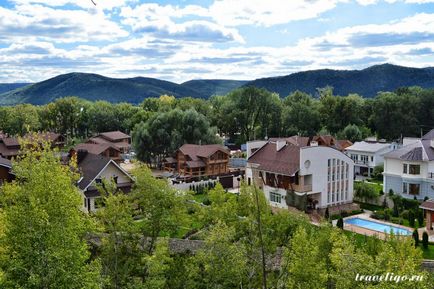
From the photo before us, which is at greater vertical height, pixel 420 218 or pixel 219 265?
pixel 219 265

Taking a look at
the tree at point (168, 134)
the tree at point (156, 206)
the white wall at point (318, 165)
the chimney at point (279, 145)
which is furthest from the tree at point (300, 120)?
the tree at point (156, 206)

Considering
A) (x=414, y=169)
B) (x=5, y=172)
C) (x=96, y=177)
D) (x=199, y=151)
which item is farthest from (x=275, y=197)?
(x=5, y=172)

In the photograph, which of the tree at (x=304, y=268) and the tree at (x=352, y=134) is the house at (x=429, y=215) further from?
the tree at (x=352, y=134)

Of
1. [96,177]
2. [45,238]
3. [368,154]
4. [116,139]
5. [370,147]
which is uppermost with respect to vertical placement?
[45,238]

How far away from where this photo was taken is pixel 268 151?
1506 inches

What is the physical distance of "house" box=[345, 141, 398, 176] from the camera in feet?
162

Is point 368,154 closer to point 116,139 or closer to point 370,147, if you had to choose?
point 370,147

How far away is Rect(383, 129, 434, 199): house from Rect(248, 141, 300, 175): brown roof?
317 inches

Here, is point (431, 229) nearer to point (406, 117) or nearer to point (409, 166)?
point (409, 166)

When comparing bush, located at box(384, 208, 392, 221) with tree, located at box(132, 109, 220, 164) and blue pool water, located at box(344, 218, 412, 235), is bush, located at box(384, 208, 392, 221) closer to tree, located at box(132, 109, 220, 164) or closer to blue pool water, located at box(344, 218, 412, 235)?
blue pool water, located at box(344, 218, 412, 235)

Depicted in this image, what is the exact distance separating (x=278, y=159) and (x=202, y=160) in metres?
15.8

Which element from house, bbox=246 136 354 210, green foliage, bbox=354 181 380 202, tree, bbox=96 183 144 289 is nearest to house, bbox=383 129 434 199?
green foliage, bbox=354 181 380 202

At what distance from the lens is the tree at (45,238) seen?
11.7m

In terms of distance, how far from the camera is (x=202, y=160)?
168 feet
